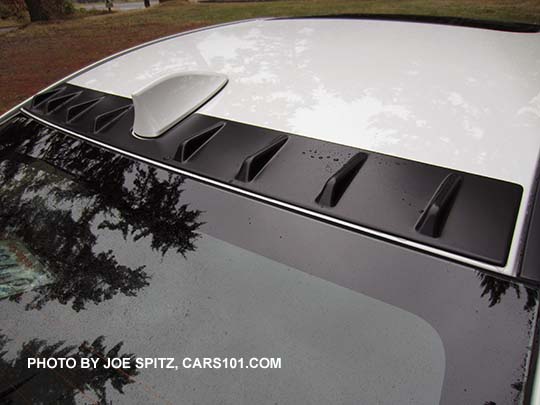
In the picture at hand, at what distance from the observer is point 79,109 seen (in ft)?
3.90

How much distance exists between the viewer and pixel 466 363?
58 cm

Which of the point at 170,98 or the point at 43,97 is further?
the point at 43,97

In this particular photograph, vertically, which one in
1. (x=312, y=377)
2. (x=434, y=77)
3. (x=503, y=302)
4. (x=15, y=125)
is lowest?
(x=312, y=377)

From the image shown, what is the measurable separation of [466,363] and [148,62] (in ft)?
4.60

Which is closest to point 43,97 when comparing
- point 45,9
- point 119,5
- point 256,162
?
point 256,162

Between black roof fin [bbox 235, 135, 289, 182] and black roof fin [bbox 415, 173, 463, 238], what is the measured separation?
349 mm

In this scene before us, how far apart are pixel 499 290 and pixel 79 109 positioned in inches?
48.3

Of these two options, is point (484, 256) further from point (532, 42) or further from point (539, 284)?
point (532, 42)

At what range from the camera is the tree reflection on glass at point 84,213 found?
83cm

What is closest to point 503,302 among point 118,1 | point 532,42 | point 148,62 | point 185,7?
point 532,42

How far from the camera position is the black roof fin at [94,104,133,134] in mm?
1076

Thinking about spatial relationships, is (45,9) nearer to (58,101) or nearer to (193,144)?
(58,101)

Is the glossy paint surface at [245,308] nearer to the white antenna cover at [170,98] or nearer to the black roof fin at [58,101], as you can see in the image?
the white antenna cover at [170,98]

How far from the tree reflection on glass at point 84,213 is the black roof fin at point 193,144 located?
54 millimetres
